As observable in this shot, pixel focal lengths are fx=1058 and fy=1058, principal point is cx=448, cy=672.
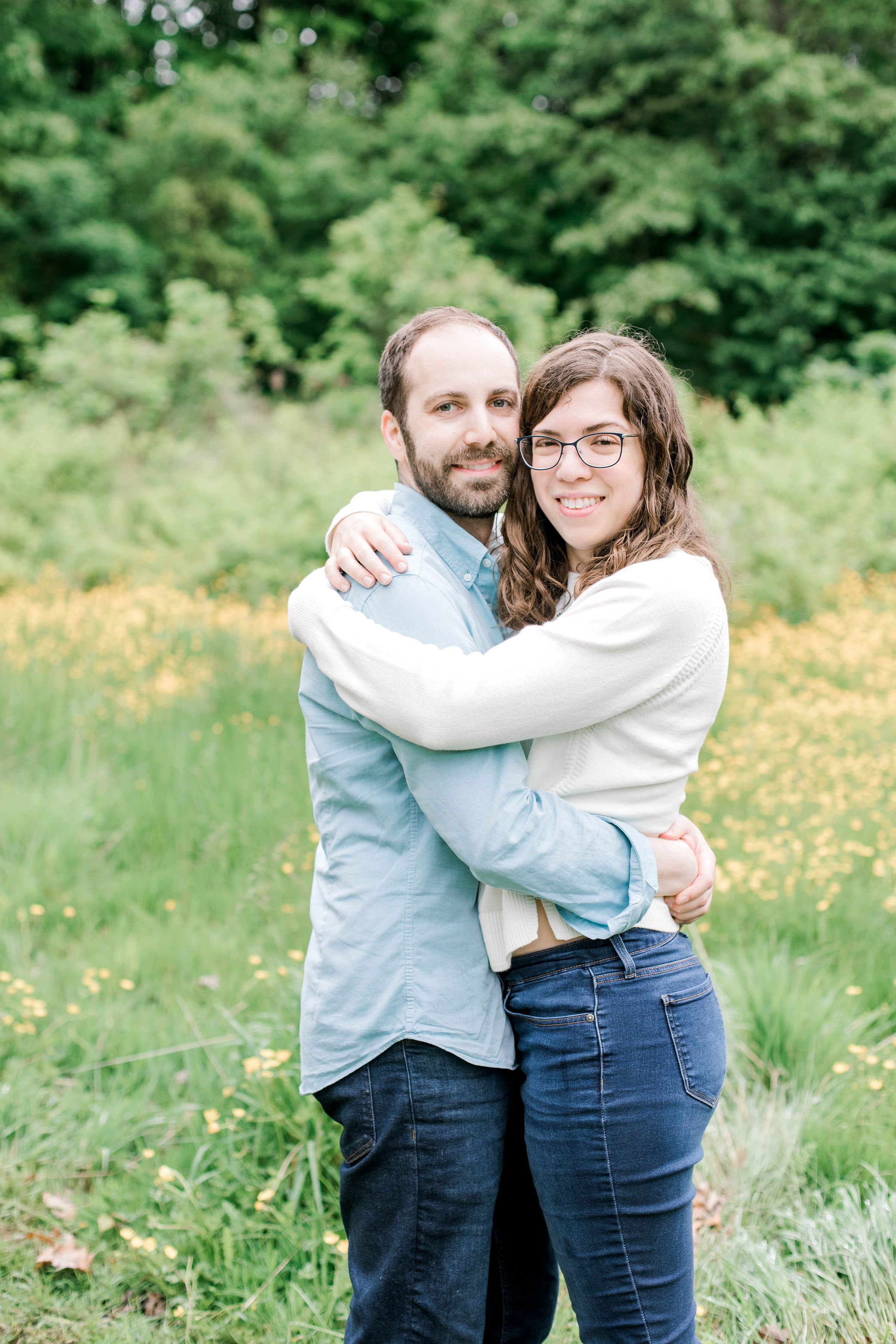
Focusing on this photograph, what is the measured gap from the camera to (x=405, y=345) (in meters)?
2.02

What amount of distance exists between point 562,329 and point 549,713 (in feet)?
44.9

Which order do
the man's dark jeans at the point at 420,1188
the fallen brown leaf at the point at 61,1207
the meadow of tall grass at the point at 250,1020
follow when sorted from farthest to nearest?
the fallen brown leaf at the point at 61,1207 → the meadow of tall grass at the point at 250,1020 → the man's dark jeans at the point at 420,1188

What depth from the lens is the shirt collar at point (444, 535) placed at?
6.35ft

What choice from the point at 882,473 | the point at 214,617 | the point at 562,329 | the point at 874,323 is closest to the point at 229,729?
the point at 214,617

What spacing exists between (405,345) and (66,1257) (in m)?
2.25

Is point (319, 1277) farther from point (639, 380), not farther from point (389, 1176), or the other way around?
point (639, 380)

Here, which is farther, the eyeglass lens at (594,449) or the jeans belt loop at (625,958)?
the eyeglass lens at (594,449)

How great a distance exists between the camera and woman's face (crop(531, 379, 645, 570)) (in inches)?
72.8

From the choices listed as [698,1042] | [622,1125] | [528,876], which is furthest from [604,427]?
[622,1125]

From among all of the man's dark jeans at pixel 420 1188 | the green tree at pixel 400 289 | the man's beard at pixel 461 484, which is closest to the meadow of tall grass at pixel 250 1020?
the man's dark jeans at pixel 420 1188

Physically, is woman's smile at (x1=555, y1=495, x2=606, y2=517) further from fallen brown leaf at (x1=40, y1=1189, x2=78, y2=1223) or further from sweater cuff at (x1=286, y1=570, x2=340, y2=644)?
fallen brown leaf at (x1=40, y1=1189, x2=78, y2=1223)

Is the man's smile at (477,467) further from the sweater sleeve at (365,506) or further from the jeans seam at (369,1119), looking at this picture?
the jeans seam at (369,1119)

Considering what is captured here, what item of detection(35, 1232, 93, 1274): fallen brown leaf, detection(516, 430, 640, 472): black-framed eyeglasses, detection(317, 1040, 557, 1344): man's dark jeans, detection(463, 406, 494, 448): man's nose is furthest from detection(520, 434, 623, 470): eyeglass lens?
detection(35, 1232, 93, 1274): fallen brown leaf

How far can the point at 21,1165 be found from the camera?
2.80 metres
